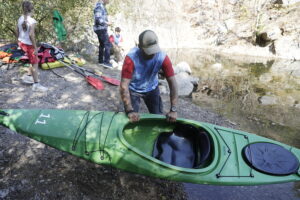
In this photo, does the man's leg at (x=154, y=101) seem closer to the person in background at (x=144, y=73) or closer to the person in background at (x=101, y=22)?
the person in background at (x=144, y=73)

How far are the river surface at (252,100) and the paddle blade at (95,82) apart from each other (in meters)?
2.72

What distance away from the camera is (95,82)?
20.3 feet

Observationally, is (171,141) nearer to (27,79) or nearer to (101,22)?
(27,79)

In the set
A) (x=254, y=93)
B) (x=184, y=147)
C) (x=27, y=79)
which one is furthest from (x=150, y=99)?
(x=254, y=93)

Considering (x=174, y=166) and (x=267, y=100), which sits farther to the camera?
(x=267, y=100)

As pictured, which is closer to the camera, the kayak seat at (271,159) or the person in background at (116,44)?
the kayak seat at (271,159)

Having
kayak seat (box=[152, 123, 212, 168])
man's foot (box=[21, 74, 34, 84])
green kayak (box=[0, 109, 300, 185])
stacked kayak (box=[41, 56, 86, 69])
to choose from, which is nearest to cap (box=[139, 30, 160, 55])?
green kayak (box=[0, 109, 300, 185])

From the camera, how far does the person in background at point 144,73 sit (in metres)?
3.04

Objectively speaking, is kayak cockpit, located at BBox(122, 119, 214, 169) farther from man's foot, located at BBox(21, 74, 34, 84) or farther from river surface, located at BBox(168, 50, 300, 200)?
man's foot, located at BBox(21, 74, 34, 84)

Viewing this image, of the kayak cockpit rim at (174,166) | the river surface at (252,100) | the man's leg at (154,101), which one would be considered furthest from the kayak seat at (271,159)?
the man's leg at (154,101)

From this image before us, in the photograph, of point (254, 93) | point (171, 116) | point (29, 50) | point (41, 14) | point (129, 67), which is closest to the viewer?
point (129, 67)

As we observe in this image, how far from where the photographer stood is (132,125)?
3629 mm

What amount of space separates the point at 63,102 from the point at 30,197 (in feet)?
8.99

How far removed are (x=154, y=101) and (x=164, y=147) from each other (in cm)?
73
